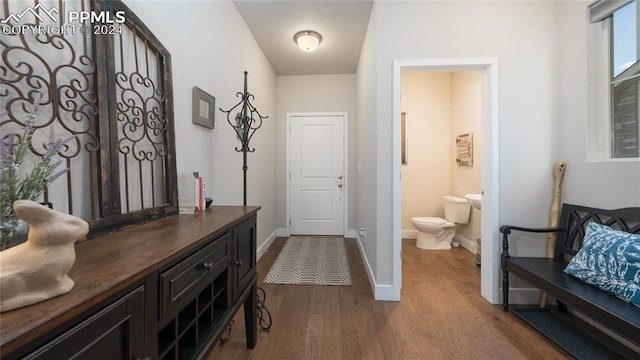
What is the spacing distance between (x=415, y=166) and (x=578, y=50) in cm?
234

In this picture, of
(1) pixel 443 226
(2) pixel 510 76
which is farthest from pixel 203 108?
(1) pixel 443 226

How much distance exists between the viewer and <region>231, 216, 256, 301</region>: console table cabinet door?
1281mm

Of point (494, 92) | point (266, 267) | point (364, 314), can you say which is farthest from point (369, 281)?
point (494, 92)

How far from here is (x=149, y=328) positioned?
2.26 ft

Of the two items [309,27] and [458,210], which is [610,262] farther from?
[309,27]

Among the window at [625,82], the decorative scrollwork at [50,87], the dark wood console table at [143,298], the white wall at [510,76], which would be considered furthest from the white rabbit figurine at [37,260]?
the window at [625,82]

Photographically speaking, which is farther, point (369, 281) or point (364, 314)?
point (369, 281)

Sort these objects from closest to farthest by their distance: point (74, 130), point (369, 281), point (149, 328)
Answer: point (149, 328) → point (74, 130) → point (369, 281)

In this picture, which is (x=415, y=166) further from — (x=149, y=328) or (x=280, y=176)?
(x=149, y=328)

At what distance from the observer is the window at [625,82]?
1627mm

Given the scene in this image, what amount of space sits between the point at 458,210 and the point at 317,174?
85.0 inches

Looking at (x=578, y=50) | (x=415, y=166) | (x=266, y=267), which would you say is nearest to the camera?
(x=578, y=50)

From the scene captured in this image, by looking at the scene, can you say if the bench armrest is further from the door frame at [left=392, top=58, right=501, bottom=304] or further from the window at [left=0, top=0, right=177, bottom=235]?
the window at [left=0, top=0, right=177, bottom=235]

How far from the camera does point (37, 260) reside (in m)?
0.48
